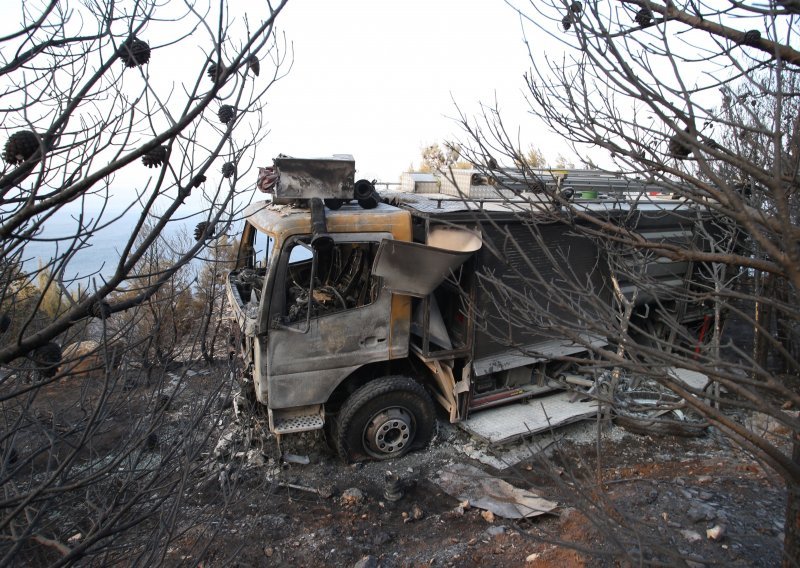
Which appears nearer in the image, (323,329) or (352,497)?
(352,497)

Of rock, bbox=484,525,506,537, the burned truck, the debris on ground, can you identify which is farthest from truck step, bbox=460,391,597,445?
rock, bbox=484,525,506,537

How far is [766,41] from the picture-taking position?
1793 millimetres

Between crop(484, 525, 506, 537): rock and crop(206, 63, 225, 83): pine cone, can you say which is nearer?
crop(206, 63, 225, 83): pine cone

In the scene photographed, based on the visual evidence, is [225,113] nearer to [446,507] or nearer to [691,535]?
[446,507]

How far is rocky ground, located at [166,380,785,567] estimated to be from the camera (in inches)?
136

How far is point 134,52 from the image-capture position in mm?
1670

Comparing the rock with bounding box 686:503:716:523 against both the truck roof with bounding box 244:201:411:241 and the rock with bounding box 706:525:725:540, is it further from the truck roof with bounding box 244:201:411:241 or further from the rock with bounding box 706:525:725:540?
the truck roof with bounding box 244:201:411:241

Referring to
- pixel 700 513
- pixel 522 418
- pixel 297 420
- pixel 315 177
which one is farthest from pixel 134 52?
pixel 522 418

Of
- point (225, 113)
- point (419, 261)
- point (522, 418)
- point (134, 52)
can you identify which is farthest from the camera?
point (522, 418)

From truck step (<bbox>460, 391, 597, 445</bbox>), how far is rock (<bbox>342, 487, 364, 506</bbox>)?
1.23 metres

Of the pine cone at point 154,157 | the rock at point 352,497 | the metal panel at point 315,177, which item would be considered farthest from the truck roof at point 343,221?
the pine cone at point 154,157

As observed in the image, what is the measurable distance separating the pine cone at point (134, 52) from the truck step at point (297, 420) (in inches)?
135

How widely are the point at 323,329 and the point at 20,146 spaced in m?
3.11

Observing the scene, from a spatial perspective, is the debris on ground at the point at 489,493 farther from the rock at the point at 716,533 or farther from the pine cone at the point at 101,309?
A: the pine cone at the point at 101,309
